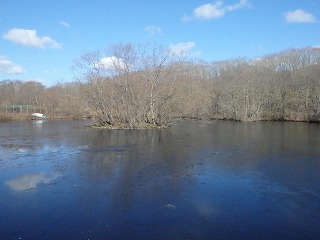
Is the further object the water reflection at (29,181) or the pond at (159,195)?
the water reflection at (29,181)

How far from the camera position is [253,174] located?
38.7 feet

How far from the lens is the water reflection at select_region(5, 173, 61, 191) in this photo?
33.0 ft

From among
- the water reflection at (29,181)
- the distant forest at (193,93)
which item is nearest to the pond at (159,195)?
the water reflection at (29,181)

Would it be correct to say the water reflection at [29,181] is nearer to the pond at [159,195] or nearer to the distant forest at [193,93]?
the pond at [159,195]

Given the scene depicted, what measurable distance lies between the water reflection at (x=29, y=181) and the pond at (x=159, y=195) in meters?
0.03

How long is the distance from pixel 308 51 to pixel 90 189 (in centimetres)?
6049

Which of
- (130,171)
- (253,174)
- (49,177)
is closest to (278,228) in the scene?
(253,174)

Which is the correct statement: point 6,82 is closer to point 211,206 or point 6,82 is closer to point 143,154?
point 143,154

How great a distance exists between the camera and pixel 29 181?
423 inches

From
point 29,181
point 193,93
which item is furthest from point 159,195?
point 193,93

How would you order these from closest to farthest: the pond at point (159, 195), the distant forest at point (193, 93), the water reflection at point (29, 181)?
1. the pond at point (159, 195)
2. the water reflection at point (29, 181)
3. the distant forest at point (193, 93)

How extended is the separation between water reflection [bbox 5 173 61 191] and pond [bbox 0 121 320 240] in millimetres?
34

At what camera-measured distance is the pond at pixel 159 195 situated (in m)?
6.80

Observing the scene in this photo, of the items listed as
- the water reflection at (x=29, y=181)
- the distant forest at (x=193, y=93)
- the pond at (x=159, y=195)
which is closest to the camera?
the pond at (x=159, y=195)
